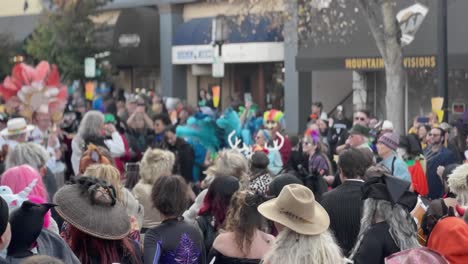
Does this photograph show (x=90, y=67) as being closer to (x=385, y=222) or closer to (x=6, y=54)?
(x=6, y=54)

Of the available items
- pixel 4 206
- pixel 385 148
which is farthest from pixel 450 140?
pixel 4 206

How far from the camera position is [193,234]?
5.63m

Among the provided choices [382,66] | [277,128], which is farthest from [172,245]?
[382,66]

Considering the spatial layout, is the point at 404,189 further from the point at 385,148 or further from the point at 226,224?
the point at 385,148

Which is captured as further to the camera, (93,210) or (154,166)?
(154,166)

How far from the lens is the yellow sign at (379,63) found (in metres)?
20.9

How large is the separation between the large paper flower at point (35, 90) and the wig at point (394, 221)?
8.54m

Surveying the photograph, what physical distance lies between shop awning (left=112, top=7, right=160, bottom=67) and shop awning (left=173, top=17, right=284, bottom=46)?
1590 millimetres

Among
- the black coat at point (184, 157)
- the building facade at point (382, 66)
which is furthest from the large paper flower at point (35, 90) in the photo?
the building facade at point (382, 66)

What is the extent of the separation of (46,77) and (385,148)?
6770 mm

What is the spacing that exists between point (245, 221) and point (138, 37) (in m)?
25.6

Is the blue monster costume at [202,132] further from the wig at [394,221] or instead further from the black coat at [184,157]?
the wig at [394,221]

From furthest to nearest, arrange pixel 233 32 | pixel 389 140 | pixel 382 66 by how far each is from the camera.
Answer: pixel 233 32 < pixel 382 66 < pixel 389 140

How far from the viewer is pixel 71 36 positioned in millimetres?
29375
